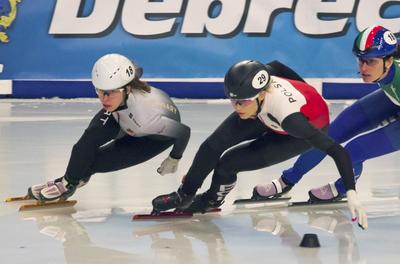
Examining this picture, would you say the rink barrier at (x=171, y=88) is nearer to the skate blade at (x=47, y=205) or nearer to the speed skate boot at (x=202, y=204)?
the skate blade at (x=47, y=205)

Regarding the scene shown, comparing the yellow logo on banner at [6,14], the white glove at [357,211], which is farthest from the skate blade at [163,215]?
the yellow logo on banner at [6,14]

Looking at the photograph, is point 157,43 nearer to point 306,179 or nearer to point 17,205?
point 306,179

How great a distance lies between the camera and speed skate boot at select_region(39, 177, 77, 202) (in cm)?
702

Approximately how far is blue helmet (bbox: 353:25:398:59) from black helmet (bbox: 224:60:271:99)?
772 millimetres

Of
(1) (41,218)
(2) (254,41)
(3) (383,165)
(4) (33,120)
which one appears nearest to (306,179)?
(3) (383,165)

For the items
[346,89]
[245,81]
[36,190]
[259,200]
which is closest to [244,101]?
[245,81]

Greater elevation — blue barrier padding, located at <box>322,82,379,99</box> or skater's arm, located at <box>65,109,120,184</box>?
skater's arm, located at <box>65,109,120,184</box>

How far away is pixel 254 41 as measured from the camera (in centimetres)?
1362

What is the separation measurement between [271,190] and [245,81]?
4.26 feet

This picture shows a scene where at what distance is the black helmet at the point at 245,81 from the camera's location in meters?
6.22

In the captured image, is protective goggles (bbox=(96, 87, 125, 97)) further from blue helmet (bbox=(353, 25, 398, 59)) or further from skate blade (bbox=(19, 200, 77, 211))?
blue helmet (bbox=(353, 25, 398, 59))

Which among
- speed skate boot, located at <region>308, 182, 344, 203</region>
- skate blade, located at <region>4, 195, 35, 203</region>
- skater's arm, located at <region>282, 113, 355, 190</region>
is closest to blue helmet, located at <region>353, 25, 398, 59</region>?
skater's arm, located at <region>282, 113, 355, 190</region>

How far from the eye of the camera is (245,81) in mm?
6219

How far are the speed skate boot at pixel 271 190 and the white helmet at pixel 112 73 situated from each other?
3.71ft
